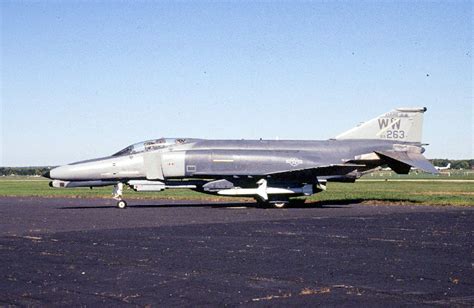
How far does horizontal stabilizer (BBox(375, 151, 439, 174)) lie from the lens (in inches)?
1074

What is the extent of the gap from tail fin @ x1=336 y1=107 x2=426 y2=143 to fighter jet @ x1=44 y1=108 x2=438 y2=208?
543 millimetres

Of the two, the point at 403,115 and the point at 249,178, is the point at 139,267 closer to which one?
the point at 249,178

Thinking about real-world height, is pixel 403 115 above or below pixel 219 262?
above

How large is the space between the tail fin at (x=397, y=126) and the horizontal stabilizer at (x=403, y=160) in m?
1.07

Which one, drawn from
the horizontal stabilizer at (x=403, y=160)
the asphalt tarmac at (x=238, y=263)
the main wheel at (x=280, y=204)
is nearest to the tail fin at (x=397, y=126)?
the horizontal stabilizer at (x=403, y=160)

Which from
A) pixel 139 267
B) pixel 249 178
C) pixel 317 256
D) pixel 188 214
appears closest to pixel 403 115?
pixel 249 178

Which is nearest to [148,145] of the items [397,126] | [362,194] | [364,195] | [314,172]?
[314,172]

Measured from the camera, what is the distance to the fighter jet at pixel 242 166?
27.3 meters

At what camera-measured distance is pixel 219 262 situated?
34.9 feet

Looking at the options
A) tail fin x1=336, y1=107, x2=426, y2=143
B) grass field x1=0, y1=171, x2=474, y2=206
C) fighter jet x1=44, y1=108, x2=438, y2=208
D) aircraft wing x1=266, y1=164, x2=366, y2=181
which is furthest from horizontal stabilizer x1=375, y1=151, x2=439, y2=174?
grass field x1=0, y1=171, x2=474, y2=206

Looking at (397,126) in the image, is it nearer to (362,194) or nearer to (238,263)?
(362,194)

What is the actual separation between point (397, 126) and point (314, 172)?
5.25 meters

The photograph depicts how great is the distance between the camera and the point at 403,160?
2773cm

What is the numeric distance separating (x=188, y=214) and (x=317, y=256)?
1219cm
